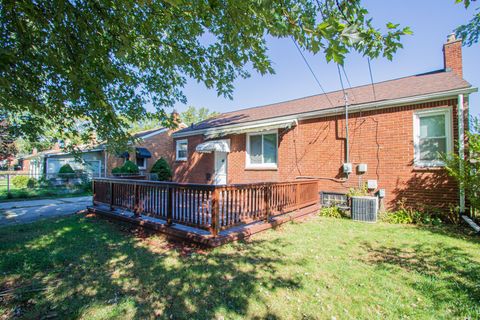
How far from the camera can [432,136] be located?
7359mm

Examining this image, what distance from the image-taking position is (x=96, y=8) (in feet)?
12.1

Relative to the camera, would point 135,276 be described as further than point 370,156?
No

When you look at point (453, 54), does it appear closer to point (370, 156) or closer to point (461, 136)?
point (461, 136)

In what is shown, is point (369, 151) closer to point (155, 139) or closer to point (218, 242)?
point (218, 242)

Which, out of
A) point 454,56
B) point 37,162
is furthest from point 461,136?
point 37,162

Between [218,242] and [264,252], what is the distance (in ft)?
3.14

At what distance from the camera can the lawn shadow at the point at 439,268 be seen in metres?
2.98

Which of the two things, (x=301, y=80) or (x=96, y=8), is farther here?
(x=301, y=80)

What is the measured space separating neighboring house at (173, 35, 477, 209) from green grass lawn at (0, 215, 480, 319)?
2.40 meters

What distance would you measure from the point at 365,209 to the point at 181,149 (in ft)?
36.5

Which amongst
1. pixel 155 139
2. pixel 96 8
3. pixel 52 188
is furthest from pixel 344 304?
pixel 155 139

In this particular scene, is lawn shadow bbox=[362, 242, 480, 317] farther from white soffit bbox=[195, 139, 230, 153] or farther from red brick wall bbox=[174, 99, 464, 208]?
white soffit bbox=[195, 139, 230, 153]

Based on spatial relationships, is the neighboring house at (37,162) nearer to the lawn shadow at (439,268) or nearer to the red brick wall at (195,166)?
the red brick wall at (195,166)

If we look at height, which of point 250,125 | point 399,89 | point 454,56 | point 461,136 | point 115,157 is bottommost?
point 115,157
